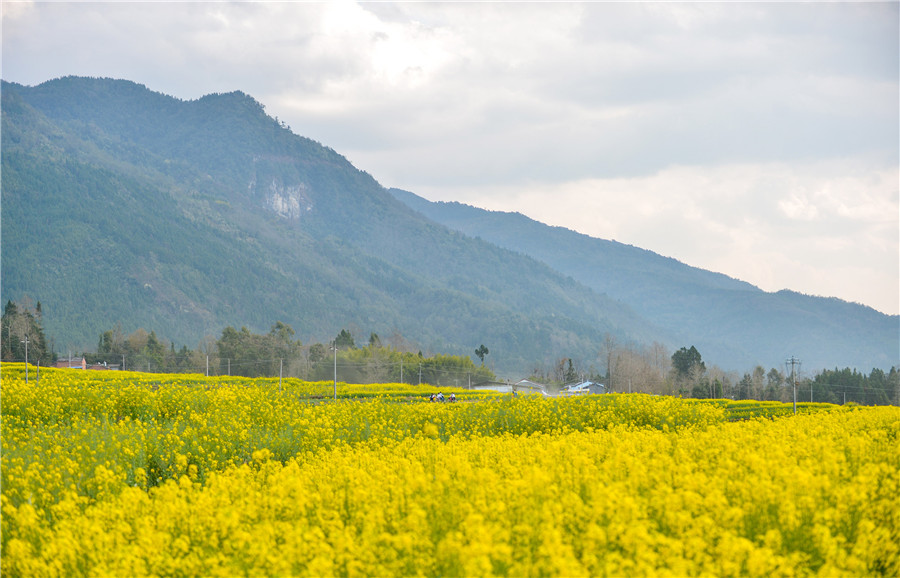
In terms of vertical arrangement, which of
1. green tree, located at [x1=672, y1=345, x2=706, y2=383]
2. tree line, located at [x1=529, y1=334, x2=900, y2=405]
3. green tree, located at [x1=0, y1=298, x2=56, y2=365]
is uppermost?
green tree, located at [x1=0, y1=298, x2=56, y2=365]

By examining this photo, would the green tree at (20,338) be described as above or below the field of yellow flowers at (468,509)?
above

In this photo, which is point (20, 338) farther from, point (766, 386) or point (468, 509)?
point (766, 386)

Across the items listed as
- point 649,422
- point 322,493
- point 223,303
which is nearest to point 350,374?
point 649,422

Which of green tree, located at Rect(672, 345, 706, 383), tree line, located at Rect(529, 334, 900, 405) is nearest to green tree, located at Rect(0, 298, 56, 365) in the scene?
tree line, located at Rect(529, 334, 900, 405)

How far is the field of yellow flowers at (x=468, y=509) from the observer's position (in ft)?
21.8

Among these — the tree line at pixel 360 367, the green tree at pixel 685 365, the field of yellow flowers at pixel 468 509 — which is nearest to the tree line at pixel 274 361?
the tree line at pixel 360 367

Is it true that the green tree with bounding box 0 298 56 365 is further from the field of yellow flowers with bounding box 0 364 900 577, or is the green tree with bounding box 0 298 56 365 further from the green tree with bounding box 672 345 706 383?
the green tree with bounding box 672 345 706 383

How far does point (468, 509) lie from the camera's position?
778 centimetres

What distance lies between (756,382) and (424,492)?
96.9 meters

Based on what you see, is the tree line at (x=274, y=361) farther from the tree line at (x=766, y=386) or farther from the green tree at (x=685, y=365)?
the green tree at (x=685, y=365)

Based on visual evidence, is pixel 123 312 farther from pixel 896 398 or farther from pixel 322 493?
pixel 322 493

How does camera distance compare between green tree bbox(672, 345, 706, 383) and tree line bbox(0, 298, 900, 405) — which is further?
green tree bbox(672, 345, 706, 383)

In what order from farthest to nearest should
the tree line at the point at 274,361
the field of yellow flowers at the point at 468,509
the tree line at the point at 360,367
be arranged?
the tree line at the point at 274,361
the tree line at the point at 360,367
the field of yellow flowers at the point at 468,509

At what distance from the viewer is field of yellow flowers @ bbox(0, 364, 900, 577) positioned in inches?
262
